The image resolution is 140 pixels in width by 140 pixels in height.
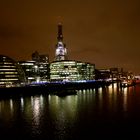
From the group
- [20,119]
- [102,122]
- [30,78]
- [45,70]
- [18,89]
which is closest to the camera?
[102,122]

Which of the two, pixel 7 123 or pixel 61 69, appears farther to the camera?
pixel 61 69

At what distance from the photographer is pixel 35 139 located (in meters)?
33.8

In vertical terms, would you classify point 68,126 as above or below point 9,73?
below

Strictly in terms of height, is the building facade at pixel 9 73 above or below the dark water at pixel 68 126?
above

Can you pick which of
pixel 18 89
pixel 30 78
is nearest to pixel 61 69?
pixel 30 78

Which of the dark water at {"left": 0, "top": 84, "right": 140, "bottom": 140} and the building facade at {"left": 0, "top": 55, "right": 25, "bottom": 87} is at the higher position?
the building facade at {"left": 0, "top": 55, "right": 25, "bottom": 87}

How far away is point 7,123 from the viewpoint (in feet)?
142

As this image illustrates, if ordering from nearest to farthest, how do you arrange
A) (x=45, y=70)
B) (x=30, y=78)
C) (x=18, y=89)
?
(x=18, y=89) → (x=30, y=78) → (x=45, y=70)

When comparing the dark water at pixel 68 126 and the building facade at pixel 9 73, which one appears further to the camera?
the building facade at pixel 9 73

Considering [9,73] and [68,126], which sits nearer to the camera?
[68,126]

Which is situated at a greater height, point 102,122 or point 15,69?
point 15,69

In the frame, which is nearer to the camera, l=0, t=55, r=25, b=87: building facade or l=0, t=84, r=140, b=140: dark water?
l=0, t=84, r=140, b=140: dark water

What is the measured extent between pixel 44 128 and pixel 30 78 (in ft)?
449

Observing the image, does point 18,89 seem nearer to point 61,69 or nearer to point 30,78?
point 30,78
